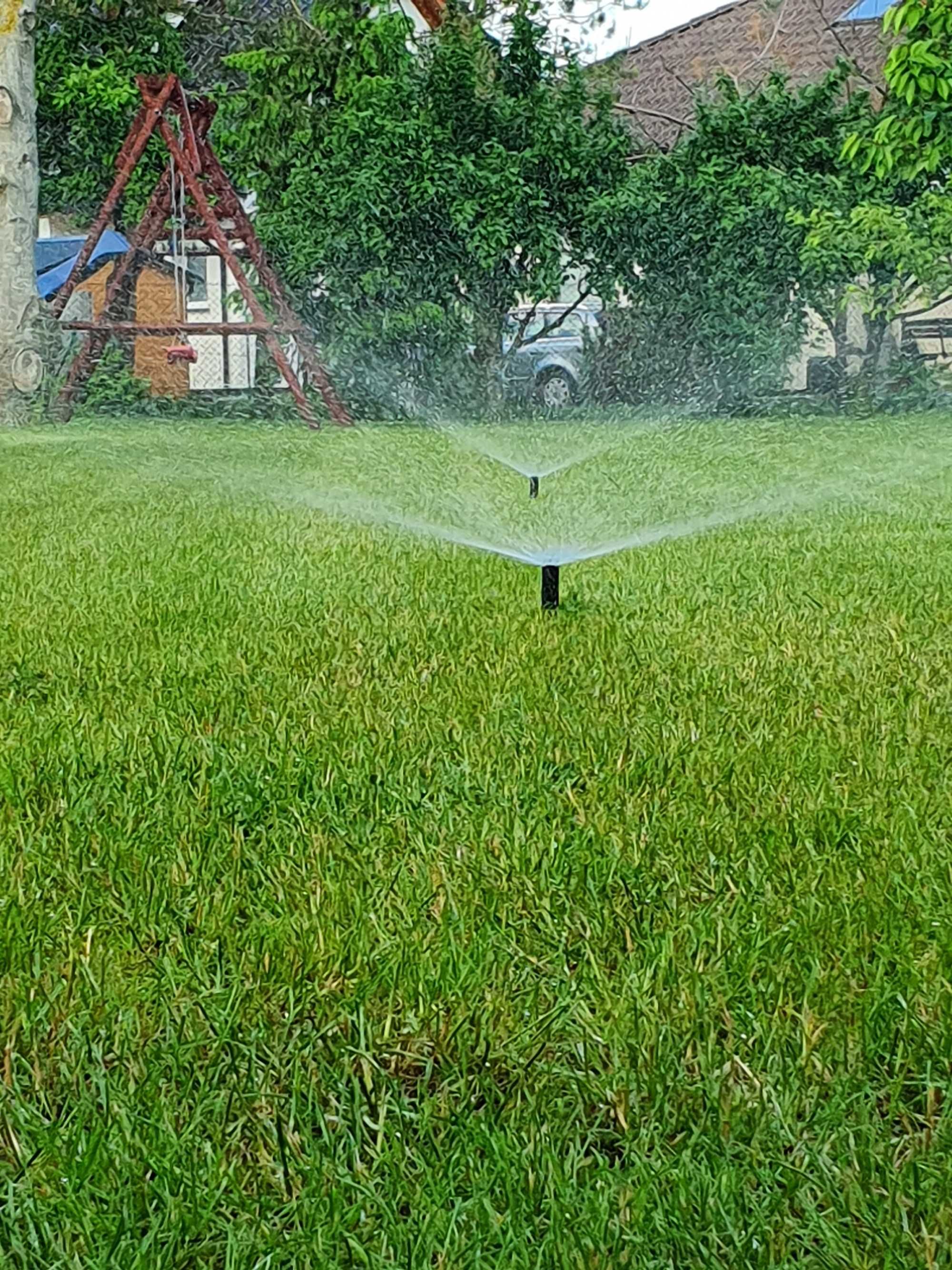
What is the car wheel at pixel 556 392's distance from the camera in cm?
966

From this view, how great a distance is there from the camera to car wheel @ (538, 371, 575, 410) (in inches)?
380

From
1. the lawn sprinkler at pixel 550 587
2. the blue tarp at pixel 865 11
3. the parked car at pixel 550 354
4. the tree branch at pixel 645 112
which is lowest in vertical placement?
the lawn sprinkler at pixel 550 587

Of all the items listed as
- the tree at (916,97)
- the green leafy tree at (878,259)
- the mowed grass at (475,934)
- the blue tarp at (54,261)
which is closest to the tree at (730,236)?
the green leafy tree at (878,259)

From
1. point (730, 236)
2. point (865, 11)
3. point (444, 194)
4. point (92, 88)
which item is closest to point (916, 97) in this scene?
point (730, 236)

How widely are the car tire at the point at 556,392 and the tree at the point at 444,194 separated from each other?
817mm

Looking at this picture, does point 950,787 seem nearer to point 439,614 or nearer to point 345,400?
point 439,614

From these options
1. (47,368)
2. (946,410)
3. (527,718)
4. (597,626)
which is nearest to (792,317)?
(946,410)

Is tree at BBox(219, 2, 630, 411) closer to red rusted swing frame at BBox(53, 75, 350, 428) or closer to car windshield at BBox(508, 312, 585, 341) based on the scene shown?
car windshield at BBox(508, 312, 585, 341)

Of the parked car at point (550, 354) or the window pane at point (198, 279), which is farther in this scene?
the window pane at point (198, 279)

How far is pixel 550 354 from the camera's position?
34.7 feet

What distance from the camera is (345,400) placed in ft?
34.2

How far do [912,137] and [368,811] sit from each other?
20.6 ft

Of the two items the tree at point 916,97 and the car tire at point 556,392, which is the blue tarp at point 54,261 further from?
the tree at point 916,97

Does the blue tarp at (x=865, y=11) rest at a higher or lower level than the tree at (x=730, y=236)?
higher
